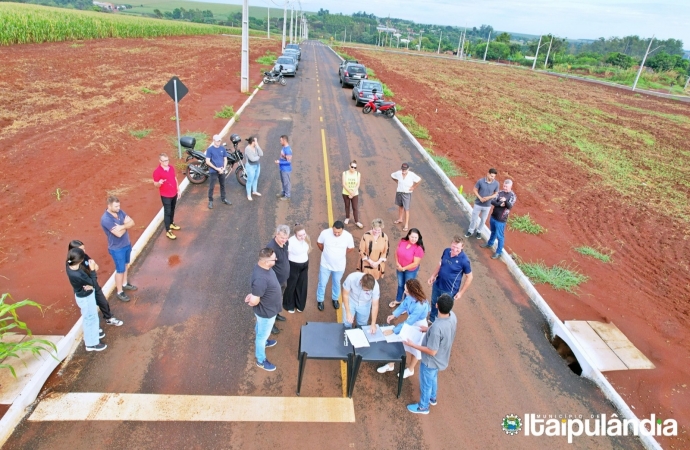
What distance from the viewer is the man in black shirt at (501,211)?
28.3 ft

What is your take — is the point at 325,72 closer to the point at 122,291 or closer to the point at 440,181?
the point at 440,181

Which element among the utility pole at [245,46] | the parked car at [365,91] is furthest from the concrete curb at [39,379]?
the utility pole at [245,46]

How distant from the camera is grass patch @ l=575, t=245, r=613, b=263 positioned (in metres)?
10.00

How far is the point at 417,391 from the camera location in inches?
227

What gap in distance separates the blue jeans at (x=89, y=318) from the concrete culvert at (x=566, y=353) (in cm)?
731

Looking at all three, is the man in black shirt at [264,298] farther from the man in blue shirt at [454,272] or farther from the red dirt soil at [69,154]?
the red dirt soil at [69,154]

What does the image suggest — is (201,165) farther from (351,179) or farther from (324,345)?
(324,345)

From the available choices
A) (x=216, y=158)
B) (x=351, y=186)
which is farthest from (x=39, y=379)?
(x=351, y=186)

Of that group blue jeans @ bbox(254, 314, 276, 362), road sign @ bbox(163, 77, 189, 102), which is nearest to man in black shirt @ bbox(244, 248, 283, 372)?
blue jeans @ bbox(254, 314, 276, 362)

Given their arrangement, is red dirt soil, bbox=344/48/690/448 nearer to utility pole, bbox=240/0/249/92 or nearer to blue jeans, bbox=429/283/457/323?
blue jeans, bbox=429/283/457/323

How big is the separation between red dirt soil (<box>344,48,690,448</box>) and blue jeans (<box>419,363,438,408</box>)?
3104 mm

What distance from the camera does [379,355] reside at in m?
5.23

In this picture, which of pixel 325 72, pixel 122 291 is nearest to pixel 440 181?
pixel 122 291

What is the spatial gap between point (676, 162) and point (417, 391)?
21.8 meters
